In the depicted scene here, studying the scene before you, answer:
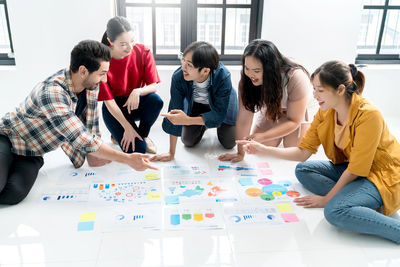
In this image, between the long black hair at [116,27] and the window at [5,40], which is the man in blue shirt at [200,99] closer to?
the long black hair at [116,27]

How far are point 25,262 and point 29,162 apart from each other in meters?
0.72

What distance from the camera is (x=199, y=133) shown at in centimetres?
266

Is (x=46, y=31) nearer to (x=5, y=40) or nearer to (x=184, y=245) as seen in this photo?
(x=5, y=40)

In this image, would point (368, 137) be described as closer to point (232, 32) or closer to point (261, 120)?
point (261, 120)

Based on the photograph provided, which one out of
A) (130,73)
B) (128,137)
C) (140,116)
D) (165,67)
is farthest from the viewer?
(165,67)

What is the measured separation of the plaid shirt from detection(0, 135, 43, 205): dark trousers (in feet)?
0.14

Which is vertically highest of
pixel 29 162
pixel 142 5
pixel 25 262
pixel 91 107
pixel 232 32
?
pixel 142 5

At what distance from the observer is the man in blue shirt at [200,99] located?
2.18m

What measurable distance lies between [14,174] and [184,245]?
3.36 feet

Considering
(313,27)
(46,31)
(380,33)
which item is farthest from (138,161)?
(380,33)

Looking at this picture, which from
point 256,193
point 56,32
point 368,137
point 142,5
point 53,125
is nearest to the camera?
point 368,137

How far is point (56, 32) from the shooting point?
2.91m

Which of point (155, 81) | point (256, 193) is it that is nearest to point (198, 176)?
point (256, 193)

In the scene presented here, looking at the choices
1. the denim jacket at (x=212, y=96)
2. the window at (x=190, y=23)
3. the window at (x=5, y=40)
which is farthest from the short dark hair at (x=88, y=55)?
the window at (x=5, y=40)
